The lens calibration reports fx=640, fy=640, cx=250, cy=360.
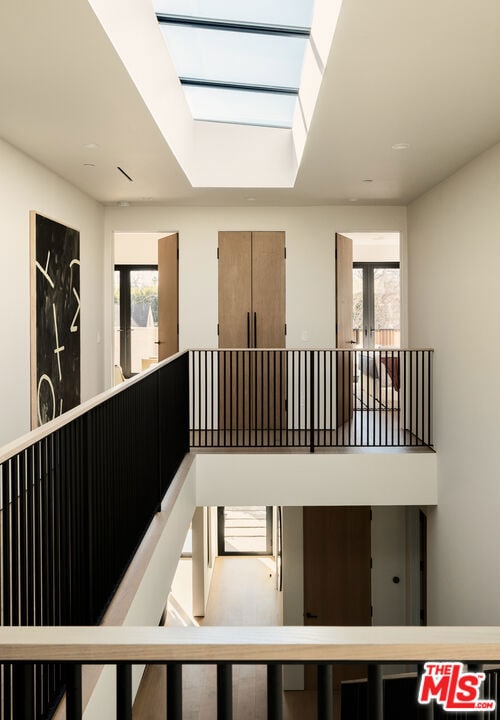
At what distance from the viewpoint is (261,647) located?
997mm

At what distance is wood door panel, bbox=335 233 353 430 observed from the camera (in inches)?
311

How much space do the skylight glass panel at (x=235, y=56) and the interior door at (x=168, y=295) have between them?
293 centimetres

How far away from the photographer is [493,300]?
198 inches

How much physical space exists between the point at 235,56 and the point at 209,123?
1794 millimetres

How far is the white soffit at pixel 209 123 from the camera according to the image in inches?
131

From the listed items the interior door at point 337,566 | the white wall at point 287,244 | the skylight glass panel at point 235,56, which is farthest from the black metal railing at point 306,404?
the skylight glass panel at point 235,56

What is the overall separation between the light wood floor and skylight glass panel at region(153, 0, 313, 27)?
277 inches

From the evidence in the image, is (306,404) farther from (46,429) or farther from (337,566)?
(46,429)

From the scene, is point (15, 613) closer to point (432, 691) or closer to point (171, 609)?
point (432, 691)

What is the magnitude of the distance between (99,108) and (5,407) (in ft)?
7.59

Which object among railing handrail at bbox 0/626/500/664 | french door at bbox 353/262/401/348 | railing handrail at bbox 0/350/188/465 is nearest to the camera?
railing handrail at bbox 0/626/500/664

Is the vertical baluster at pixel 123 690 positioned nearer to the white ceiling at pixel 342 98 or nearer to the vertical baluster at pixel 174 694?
the vertical baluster at pixel 174 694

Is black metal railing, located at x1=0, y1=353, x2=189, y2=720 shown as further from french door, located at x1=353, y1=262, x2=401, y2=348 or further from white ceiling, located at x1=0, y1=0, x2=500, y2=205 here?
french door, located at x1=353, y1=262, x2=401, y2=348

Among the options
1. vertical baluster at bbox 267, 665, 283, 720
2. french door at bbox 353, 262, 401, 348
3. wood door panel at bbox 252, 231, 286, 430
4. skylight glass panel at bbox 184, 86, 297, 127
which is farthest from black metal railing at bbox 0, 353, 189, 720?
french door at bbox 353, 262, 401, 348
